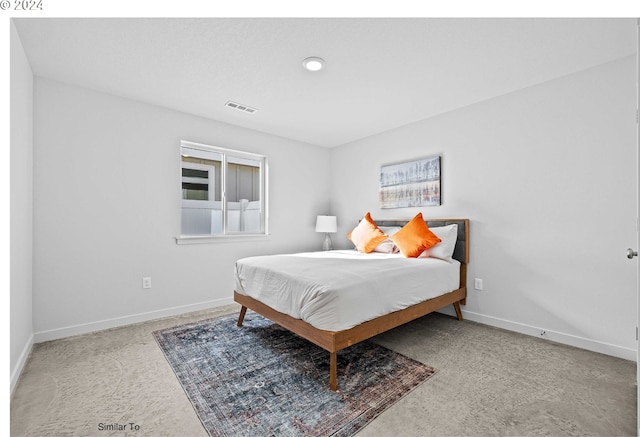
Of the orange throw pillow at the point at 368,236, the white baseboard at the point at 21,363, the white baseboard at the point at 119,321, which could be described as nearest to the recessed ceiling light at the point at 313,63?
the orange throw pillow at the point at 368,236

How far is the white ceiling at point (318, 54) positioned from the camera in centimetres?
192

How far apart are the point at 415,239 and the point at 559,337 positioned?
4.93ft

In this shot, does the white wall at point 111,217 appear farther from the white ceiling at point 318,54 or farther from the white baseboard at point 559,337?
the white baseboard at point 559,337

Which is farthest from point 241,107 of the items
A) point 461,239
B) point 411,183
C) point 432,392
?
point 432,392

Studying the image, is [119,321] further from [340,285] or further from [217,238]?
[340,285]

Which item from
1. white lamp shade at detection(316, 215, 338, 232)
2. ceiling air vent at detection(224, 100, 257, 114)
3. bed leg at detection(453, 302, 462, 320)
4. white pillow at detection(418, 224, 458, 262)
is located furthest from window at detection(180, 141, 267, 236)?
bed leg at detection(453, 302, 462, 320)

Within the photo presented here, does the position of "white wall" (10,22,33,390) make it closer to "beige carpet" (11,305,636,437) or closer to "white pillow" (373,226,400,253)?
"beige carpet" (11,305,636,437)

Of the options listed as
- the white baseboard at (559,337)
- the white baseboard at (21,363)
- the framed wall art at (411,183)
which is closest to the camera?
the white baseboard at (21,363)

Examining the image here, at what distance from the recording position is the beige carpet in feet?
4.98

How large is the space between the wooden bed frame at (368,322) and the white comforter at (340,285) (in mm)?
54

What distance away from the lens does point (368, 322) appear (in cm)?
208

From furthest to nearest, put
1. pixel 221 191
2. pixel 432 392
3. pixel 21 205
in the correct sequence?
1. pixel 221 191
2. pixel 21 205
3. pixel 432 392

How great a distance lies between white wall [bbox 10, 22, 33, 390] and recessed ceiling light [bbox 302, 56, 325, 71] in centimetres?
198
